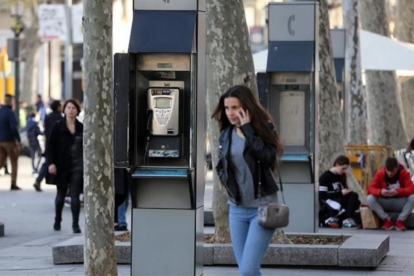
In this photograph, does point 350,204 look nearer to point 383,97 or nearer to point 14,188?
point 14,188

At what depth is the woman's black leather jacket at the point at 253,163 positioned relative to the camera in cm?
764

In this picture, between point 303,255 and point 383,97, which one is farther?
point 383,97

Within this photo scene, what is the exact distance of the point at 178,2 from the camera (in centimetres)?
940

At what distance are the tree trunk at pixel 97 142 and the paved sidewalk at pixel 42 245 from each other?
2085 mm

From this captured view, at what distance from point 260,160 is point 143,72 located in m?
2.13

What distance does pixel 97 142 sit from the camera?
29.3ft

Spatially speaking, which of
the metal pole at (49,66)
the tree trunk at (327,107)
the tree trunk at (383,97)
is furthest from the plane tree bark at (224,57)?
the metal pole at (49,66)

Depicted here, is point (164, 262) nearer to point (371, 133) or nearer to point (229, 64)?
point (229, 64)

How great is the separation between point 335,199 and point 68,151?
381cm

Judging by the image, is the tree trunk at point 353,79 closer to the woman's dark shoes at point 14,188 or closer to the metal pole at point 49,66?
the woman's dark shoes at point 14,188

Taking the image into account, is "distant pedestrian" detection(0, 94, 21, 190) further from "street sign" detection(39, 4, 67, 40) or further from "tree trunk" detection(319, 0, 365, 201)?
"street sign" detection(39, 4, 67, 40)

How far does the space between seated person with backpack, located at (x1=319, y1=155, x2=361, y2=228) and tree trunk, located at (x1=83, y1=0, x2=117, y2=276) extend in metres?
7.64

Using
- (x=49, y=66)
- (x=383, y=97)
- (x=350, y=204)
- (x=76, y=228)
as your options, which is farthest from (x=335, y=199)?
(x=49, y=66)

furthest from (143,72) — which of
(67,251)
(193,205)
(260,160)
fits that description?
(67,251)
